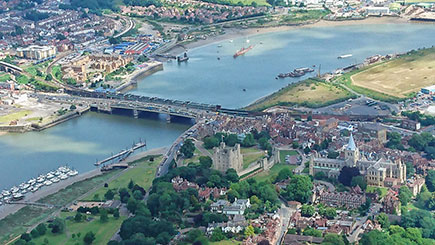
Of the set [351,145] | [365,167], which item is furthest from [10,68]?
[365,167]

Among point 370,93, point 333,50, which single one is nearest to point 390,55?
point 333,50

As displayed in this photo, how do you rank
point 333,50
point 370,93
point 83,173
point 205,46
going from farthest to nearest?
point 205,46 < point 333,50 < point 370,93 < point 83,173

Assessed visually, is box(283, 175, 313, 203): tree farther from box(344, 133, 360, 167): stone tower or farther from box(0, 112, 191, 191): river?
box(0, 112, 191, 191): river

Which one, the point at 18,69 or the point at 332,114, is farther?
the point at 18,69

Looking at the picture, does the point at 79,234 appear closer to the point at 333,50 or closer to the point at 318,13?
the point at 333,50

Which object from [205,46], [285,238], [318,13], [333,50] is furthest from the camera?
[318,13]

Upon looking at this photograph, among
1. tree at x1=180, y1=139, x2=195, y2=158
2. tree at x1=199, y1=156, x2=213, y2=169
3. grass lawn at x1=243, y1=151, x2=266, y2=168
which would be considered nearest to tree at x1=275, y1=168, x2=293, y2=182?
grass lawn at x1=243, y1=151, x2=266, y2=168

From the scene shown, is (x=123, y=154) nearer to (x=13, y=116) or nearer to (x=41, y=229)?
(x=41, y=229)
